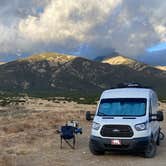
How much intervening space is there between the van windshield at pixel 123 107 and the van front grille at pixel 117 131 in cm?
109

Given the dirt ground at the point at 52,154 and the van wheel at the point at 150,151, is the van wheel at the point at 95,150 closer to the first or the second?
the dirt ground at the point at 52,154

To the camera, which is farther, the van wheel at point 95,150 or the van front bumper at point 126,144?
the van wheel at point 95,150

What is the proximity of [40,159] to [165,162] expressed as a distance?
433 cm

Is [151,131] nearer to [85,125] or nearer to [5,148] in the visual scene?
[5,148]

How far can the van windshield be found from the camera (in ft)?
58.5

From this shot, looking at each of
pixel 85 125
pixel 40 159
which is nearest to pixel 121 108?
pixel 40 159

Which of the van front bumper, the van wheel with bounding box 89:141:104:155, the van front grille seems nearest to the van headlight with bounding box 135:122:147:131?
the van front grille

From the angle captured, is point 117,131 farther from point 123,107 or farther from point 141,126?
point 123,107

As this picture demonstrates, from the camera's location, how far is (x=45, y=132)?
86.7 feet

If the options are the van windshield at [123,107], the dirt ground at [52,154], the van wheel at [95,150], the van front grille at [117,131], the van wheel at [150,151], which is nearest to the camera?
the dirt ground at [52,154]

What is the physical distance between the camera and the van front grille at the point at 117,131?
54.8ft

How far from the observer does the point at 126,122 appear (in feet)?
55.4

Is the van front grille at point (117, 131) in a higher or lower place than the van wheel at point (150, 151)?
higher

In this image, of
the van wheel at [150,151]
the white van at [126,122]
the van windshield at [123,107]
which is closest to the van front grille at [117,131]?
the white van at [126,122]
